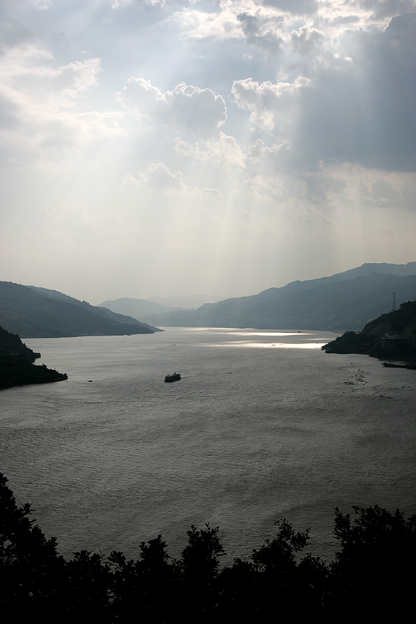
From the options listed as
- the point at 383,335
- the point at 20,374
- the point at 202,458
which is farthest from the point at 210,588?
the point at 383,335

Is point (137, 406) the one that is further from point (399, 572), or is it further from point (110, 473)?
point (399, 572)

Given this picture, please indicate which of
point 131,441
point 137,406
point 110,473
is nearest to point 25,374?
point 137,406

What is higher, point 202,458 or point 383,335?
point 383,335

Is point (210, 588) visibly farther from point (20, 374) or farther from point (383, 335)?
point (383, 335)

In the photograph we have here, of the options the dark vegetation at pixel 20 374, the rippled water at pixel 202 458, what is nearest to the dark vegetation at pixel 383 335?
the rippled water at pixel 202 458

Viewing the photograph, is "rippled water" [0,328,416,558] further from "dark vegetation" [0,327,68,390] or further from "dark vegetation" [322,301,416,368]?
"dark vegetation" [322,301,416,368]

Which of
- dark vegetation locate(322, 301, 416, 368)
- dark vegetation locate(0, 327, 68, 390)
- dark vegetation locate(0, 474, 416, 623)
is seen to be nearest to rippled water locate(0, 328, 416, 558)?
dark vegetation locate(0, 474, 416, 623)
